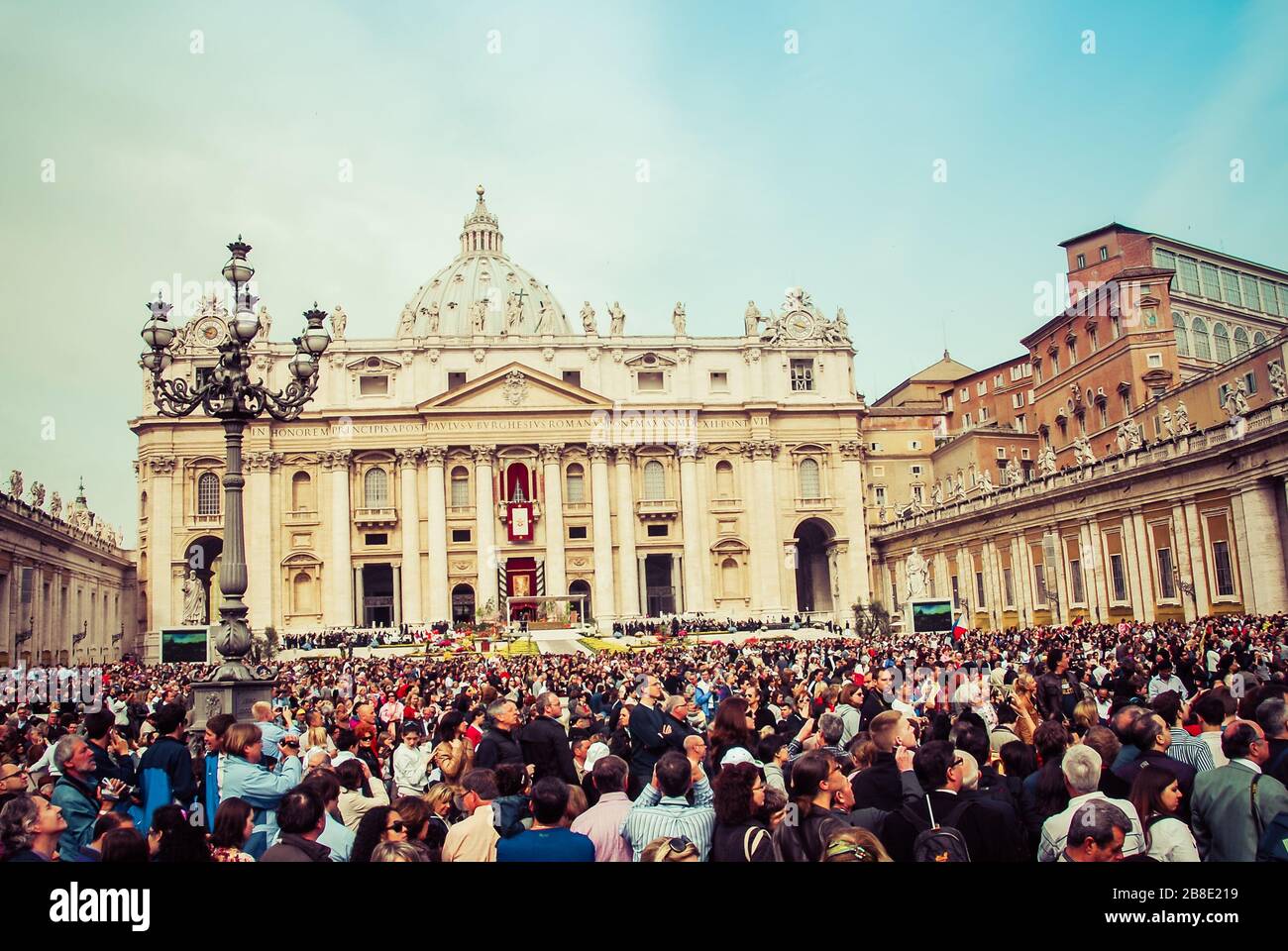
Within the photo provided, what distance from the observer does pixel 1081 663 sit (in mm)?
20797

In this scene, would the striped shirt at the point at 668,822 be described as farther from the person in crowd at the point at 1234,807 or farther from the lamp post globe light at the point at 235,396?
the lamp post globe light at the point at 235,396

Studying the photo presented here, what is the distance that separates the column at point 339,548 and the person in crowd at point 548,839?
61.0m

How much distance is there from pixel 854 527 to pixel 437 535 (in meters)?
25.8

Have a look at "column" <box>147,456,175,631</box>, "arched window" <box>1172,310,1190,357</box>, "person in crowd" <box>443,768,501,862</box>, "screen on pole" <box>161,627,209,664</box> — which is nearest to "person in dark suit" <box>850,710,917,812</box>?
"person in crowd" <box>443,768,501,862</box>

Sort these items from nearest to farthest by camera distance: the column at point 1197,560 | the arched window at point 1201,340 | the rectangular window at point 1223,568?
the rectangular window at point 1223,568 → the column at point 1197,560 → the arched window at point 1201,340

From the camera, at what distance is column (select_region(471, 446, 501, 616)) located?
6594 centimetres

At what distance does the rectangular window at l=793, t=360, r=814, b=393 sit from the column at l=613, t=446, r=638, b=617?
11195mm

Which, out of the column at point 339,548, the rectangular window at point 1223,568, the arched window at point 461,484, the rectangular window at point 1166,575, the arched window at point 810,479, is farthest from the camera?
the arched window at point 810,479

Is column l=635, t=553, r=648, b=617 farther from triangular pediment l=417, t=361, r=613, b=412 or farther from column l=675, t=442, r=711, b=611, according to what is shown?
triangular pediment l=417, t=361, r=613, b=412

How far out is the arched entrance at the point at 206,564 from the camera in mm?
62906

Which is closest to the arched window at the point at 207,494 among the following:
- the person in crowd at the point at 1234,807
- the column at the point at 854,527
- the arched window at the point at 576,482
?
the arched window at the point at 576,482

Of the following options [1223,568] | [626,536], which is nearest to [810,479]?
[626,536]

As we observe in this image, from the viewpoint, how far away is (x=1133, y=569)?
4066 centimetres

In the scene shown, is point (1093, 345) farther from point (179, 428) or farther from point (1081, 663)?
point (179, 428)
